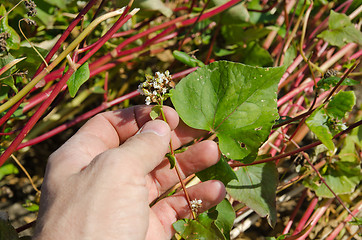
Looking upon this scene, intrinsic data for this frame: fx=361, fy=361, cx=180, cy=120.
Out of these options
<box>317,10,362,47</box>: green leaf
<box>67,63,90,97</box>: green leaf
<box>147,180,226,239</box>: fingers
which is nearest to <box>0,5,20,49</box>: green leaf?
<box>67,63,90,97</box>: green leaf

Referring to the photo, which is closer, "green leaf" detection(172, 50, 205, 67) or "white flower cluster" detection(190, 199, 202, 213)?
"white flower cluster" detection(190, 199, 202, 213)

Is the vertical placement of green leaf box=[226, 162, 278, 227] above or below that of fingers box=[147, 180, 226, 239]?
below

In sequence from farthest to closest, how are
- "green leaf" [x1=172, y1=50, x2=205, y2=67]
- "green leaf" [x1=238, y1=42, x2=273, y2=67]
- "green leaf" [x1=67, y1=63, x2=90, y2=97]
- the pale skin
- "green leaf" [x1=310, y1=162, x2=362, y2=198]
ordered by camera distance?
"green leaf" [x1=238, y1=42, x2=273, y2=67] < "green leaf" [x1=310, y1=162, x2=362, y2=198] < "green leaf" [x1=172, y1=50, x2=205, y2=67] < "green leaf" [x1=67, y1=63, x2=90, y2=97] < the pale skin

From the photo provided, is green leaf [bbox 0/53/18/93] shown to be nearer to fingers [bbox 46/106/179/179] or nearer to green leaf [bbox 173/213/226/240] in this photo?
fingers [bbox 46/106/179/179]

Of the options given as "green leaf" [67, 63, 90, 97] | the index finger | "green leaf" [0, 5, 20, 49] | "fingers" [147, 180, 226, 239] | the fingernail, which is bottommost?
"fingers" [147, 180, 226, 239]

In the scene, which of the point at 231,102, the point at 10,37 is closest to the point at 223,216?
the point at 231,102

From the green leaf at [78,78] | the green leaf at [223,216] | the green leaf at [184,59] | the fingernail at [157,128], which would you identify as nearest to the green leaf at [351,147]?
the green leaf at [223,216]

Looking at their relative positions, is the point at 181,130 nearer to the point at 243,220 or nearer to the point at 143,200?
the point at 143,200
